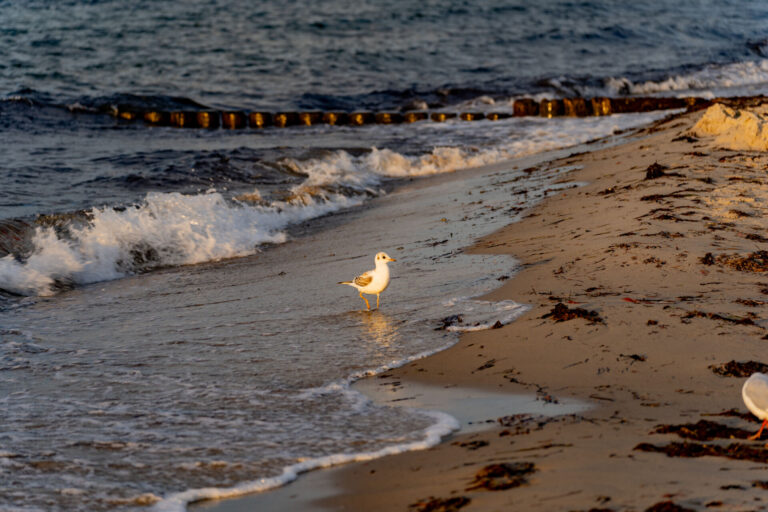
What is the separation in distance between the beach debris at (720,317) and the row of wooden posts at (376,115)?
48.6 ft

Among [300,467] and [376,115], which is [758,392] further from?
[376,115]

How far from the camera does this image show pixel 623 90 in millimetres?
24500

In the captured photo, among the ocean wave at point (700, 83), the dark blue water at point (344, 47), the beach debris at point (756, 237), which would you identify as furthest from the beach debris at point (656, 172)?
the ocean wave at point (700, 83)

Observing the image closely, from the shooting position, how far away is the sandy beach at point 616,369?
2.91 metres

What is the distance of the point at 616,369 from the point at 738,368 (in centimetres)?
53

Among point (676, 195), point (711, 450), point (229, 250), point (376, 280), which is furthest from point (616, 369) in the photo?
point (229, 250)

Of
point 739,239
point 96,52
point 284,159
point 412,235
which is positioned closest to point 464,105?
point 284,159

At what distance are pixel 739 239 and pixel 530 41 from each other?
2729 cm

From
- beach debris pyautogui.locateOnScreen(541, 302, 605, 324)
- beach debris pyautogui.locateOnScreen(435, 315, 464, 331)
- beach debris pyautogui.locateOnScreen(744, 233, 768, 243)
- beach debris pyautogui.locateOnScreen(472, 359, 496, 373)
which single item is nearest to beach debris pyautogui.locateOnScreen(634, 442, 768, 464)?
beach debris pyautogui.locateOnScreen(472, 359, 496, 373)

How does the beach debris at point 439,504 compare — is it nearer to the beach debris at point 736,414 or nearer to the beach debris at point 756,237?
the beach debris at point 736,414

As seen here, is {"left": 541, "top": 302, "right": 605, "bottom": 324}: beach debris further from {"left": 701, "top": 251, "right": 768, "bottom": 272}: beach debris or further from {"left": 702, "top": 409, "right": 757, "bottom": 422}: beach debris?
{"left": 702, "top": 409, "right": 757, "bottom": 422}: beach debris

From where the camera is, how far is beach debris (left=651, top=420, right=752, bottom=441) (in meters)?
3.17

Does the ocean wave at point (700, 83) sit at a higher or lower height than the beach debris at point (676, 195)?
higher

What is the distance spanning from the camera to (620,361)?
4.07 m
